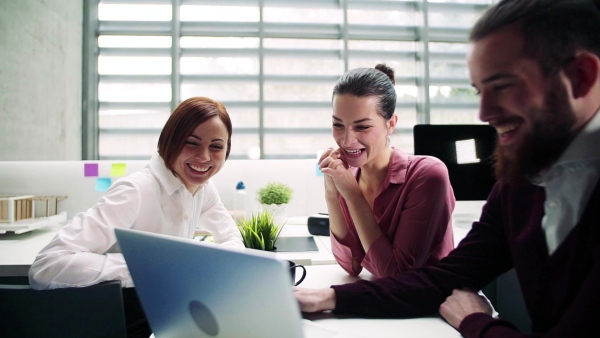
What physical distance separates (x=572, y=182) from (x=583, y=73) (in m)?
0.20

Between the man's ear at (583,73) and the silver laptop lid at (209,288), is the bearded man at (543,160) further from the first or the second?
the silver laptop lid at (209,288)

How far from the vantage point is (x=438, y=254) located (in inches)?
49.0

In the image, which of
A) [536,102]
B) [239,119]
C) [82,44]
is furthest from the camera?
[239,119]

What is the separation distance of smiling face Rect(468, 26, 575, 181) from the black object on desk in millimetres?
1230

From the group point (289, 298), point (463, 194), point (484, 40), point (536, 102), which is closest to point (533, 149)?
point (536, 102)

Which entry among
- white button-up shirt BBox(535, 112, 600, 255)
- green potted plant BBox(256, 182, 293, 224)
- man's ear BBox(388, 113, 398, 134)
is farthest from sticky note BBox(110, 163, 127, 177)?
white button-up shirt BBox(535, 112, 600, 255)

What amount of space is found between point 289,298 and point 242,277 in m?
0.07

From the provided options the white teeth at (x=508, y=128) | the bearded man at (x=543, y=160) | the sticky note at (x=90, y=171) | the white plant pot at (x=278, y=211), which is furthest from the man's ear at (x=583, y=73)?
the sticky note at (x=90, y=171)

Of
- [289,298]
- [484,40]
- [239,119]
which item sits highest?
[239,119]

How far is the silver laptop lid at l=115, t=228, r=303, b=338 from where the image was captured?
45 cm

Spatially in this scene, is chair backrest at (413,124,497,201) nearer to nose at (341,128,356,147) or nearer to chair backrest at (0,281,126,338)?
nose at (341,128,356,147)

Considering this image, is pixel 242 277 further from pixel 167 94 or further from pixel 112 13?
pixel 112 13

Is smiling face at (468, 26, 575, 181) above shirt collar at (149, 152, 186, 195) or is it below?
above

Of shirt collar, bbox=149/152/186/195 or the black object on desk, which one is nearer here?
shirt collar, bbox=149/152/186/195
